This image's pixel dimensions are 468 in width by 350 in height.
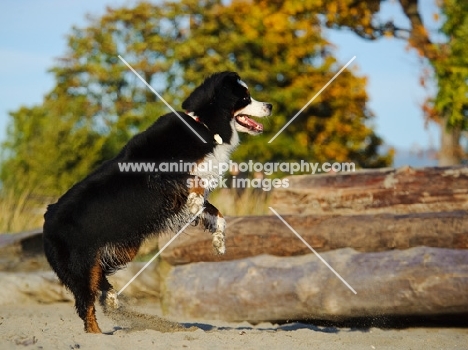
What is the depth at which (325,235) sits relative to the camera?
25.4 feet

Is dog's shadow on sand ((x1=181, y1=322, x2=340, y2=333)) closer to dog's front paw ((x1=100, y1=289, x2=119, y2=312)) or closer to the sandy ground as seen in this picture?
the sandy ground

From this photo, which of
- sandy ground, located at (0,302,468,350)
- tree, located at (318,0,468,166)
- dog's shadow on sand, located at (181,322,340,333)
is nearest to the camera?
sandy ground, located at (0,302,468,350)

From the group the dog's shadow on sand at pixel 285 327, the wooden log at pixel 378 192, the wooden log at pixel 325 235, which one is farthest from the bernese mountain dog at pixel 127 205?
the wooden log at pixel 378 192

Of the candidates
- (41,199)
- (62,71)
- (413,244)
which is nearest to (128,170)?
(413,244)

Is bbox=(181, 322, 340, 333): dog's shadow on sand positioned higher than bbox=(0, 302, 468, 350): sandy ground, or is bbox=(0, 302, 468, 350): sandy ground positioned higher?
bbox=(0, 302, 468, 350): sandy ground

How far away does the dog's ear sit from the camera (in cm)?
628

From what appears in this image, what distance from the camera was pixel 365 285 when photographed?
23.3 ft

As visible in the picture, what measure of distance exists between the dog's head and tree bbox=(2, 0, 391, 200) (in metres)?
14.1

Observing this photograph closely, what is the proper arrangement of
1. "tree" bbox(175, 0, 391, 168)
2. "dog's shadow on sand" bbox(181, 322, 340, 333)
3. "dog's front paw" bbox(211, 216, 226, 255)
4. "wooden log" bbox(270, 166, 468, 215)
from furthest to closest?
"tree" bbox(175, 0, 391, 168), "wooden log" bbox(270, 166, 468, 215), "dog's shadow on sand" bbox(181, 322, 340, 333), "dog's front paw" bbox(211, 216, 226, 255)

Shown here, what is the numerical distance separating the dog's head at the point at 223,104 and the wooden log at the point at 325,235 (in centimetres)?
179

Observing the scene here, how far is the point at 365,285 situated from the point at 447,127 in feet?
43.1

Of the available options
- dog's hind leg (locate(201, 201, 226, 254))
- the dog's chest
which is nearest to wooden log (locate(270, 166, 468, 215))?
dog's hind leg (locate(201, 201, 226, 254))

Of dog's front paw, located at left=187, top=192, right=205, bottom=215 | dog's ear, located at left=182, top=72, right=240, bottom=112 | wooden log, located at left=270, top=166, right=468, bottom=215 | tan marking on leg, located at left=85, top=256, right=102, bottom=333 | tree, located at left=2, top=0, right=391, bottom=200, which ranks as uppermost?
tree, located at left=2, top=0, right=391, bottom=200

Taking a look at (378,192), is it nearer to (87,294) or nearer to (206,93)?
(206,93)
